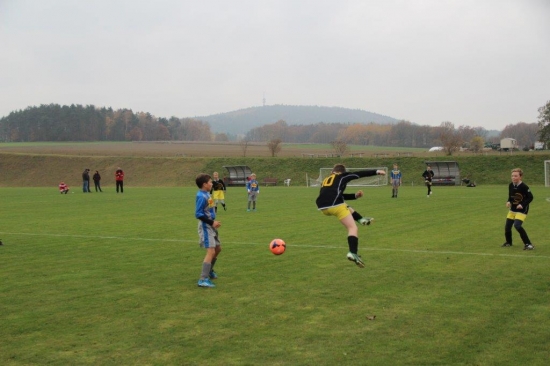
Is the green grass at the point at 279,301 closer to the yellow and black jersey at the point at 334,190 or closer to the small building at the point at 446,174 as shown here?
the yellow and black jersey at the point at 334,190

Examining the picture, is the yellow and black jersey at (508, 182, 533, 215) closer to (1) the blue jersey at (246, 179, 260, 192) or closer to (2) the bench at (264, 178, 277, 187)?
(1) the blue jersey at (246, 179, 260, 192)

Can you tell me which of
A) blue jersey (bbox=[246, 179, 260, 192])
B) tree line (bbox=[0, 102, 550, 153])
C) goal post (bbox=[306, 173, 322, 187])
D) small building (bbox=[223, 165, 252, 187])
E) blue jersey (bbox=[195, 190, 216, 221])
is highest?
tree line (bbox=[0, 102, 550, 153])

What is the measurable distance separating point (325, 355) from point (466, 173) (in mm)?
63900

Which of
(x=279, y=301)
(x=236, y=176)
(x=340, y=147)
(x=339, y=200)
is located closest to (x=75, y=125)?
(x=340, y=147)

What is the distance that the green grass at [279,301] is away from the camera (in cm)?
668

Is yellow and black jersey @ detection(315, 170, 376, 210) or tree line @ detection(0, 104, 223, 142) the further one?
tree line @ detection(0, 104, 223, 142)

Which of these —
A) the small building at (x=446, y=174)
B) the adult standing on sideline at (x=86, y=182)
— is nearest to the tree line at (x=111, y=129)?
the small building at (x=446, y=174)

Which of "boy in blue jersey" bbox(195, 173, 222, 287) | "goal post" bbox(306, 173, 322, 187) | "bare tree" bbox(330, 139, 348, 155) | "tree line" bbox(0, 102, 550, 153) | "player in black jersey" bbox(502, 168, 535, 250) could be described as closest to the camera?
"boy in blue jersey" bbox(195, 173, 222, 287)

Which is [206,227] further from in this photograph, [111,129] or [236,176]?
[111,129]

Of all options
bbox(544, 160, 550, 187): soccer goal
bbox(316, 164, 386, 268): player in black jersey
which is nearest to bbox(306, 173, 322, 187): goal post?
bbox(544, 160, 550, 187): soccer goal

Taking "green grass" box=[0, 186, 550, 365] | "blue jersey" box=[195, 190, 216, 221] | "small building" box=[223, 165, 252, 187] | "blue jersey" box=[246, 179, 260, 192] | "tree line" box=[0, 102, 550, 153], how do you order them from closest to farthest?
"green grass" box=[0, 186, 550, 365], "blue jersey" box=[195, 190, 216, 221], "blue jersey" box=[246, 179, 260, 192], "small building" box=[223, 165, 252, 187], "tree line" box=[0, 102, 550, 153]

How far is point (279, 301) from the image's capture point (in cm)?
909

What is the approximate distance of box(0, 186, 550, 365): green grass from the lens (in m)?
6.68

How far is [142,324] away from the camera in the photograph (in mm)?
7879
